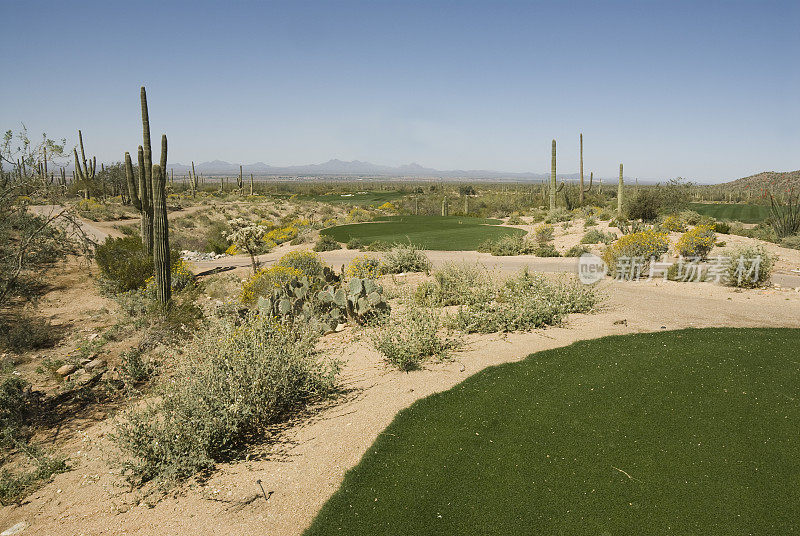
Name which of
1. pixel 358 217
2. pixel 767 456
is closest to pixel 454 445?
pixel 767 456

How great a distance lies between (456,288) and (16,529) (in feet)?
30.0

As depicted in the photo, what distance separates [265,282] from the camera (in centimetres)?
1239

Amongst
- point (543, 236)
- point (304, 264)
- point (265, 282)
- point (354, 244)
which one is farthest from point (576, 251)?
point (265, 282)

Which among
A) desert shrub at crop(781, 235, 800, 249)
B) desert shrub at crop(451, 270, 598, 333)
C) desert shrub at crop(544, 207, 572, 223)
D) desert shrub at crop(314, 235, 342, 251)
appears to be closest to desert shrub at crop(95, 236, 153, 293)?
desert shrub at crop(314, 235, 342, 251)

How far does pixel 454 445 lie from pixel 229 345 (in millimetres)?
3420

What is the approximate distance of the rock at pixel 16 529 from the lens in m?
4.27

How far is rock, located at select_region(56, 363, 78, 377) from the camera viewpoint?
28.9 ft

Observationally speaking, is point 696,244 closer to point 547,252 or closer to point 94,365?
point 547,252

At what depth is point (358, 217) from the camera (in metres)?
36.1

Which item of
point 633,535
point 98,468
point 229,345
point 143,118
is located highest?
point 143,118

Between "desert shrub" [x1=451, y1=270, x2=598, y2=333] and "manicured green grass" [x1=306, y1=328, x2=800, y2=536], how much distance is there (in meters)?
2.15

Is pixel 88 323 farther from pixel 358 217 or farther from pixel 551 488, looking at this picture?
pixel 358 217

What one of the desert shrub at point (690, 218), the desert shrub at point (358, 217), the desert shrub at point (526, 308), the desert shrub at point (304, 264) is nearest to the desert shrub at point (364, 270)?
the desert shrub at point (304, 264)

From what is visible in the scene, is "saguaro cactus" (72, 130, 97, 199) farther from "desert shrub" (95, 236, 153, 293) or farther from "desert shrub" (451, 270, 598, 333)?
"desert shrub" (451, 270, 598, 333)
